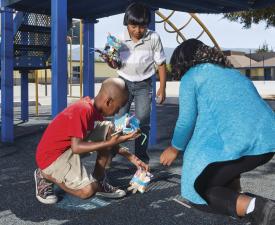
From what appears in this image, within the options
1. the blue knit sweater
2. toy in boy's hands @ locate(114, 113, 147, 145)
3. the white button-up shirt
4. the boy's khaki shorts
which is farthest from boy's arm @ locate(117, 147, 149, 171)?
the blue knit sweater

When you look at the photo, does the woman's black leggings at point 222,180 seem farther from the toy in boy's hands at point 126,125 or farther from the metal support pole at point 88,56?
the metal support pole at point 88,56

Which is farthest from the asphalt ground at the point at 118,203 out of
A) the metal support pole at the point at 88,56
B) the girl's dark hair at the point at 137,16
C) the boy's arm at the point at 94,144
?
the metal support pole at the point at 88,56

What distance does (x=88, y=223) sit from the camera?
268 cm

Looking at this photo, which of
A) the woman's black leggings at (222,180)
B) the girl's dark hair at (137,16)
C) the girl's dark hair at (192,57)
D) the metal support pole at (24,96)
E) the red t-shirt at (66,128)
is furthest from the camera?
the metal support pole at (24,96)

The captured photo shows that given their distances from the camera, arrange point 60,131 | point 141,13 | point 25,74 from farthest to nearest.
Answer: point 25,74, point 141,13, point 60,131

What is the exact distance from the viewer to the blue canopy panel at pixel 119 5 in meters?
5.94

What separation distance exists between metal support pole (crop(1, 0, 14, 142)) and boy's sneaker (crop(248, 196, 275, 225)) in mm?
4357

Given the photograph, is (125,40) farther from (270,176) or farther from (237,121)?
(237,121)

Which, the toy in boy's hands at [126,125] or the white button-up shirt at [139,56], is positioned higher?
the white button-up shirt at [139,56]

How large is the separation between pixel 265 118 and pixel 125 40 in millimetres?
2084

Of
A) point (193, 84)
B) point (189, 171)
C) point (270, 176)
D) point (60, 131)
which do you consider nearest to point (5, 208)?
point (60, 131)

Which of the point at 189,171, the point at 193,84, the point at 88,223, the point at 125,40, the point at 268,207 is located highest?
the point at 125,40

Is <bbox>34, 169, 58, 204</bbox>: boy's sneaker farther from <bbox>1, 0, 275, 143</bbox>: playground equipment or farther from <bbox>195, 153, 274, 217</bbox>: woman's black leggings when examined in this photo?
<bbox>195, 153, 274, 217</bbox>: woman's black leggings

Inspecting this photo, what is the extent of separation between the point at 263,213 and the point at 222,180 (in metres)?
0.26
